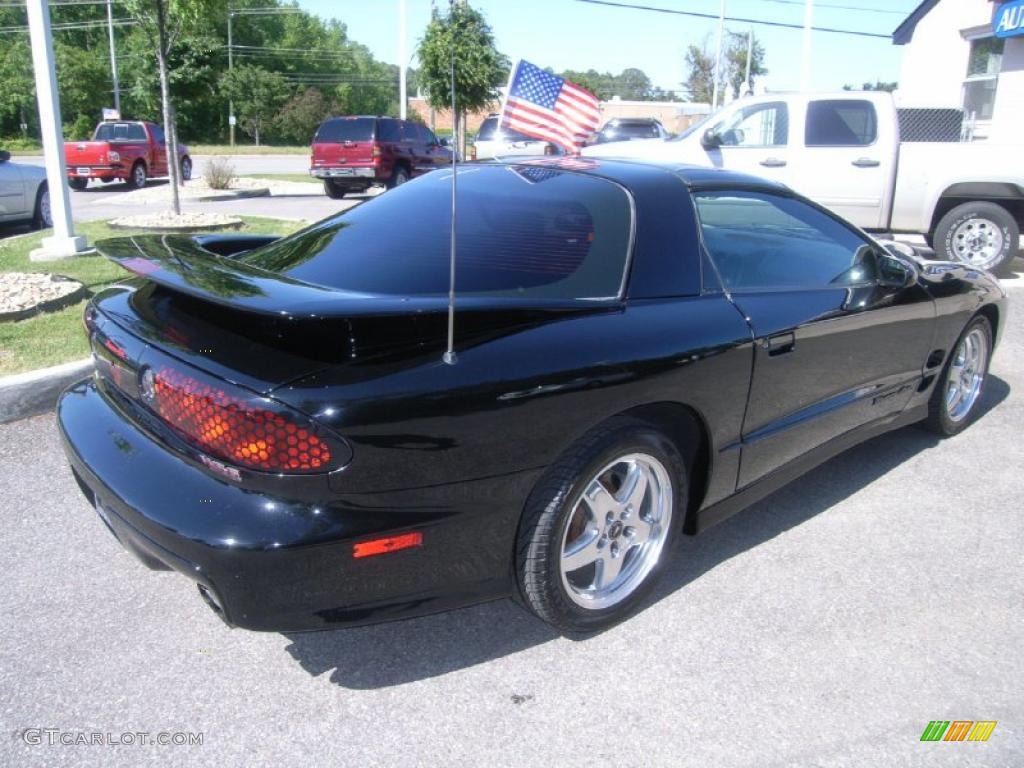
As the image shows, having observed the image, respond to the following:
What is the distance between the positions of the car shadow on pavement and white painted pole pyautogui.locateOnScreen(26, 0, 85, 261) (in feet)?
23.4

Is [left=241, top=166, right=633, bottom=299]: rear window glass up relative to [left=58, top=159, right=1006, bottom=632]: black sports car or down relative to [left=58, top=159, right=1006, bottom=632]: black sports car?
up

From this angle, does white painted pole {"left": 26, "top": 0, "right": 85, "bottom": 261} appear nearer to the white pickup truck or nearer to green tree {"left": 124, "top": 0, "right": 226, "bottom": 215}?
green tree {"left": 124, "top": 0, "right": 226, "bottom": 215}

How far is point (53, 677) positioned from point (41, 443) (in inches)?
82.1

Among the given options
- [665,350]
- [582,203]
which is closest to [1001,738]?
[665,350]

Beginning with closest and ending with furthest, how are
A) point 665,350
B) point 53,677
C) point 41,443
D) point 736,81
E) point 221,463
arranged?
point 221,463 < point 53,677 < point 665,350 < point 41,443 < point 736,81

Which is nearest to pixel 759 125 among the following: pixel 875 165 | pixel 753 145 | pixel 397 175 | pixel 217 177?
pixel 753 145

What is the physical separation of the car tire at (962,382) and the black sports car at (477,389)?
879 mm

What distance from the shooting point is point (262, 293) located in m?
2.38

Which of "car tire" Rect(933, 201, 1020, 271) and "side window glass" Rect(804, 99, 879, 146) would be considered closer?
"car tire" Rect(933, 201, 1020, 271)

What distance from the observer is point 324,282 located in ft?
9.21

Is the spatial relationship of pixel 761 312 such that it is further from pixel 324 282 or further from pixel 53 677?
pixel 53 677

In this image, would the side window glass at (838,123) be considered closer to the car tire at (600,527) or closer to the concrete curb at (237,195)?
the car tire at (600,527)

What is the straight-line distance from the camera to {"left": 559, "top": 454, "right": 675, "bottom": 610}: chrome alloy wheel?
2.71m

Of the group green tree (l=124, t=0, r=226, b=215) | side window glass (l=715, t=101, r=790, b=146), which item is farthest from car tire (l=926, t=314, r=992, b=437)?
green tree (l=124, t=0, r=226, b=215)
